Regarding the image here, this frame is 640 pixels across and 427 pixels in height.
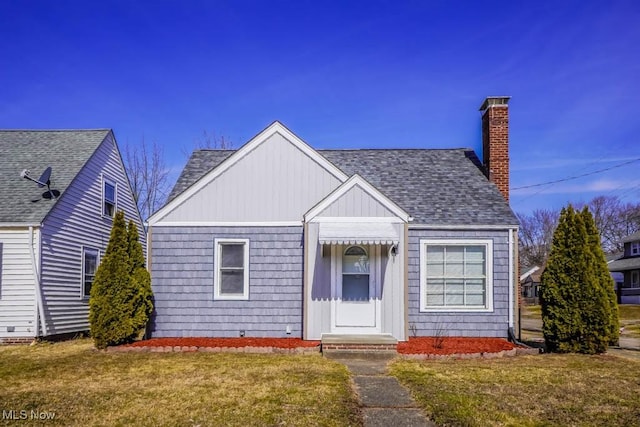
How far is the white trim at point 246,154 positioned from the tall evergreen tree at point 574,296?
5.05 meters

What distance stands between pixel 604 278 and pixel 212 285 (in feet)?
28.2

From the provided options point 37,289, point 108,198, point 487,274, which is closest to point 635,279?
point 487,274

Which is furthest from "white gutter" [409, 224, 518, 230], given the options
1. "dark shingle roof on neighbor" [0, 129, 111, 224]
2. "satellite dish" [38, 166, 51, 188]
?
"satellite dish" [38, 166, 51, 188]

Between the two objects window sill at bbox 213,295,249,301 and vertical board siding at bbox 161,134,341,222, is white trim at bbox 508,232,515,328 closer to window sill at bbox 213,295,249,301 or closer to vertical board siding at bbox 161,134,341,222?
vertical board siding at bbox 161,134,341,222

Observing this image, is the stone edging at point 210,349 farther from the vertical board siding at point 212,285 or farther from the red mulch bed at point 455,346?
the red mulch bed at point 455,346

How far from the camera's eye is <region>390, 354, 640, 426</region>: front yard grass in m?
6.19

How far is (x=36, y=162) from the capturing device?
15.8 meters

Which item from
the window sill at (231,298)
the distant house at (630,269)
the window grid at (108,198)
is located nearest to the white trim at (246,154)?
the window sill at (231,298)

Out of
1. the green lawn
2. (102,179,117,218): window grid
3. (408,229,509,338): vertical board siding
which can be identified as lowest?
the green lawn

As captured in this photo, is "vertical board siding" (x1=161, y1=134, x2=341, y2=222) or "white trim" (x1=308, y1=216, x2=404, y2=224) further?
"vertical board siding" (x1=161, y1=134, x2=341, y2=222)

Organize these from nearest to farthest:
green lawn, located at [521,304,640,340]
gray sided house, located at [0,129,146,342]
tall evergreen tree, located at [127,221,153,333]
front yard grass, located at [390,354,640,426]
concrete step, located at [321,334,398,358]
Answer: front yard grass, located at [390,354,640,426] → concrete step, located at [321,334,398,358] → tall evergreen tree, located at [127,221,153,333] → gray sided house, located at [0,129,146,342] → green lawn, located at [521,304,640,340]

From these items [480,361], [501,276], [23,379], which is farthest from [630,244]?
[23,379]

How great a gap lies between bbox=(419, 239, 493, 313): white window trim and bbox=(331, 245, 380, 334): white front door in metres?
1.22

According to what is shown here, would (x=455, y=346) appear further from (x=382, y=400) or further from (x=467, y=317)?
(x=382, y=400)
